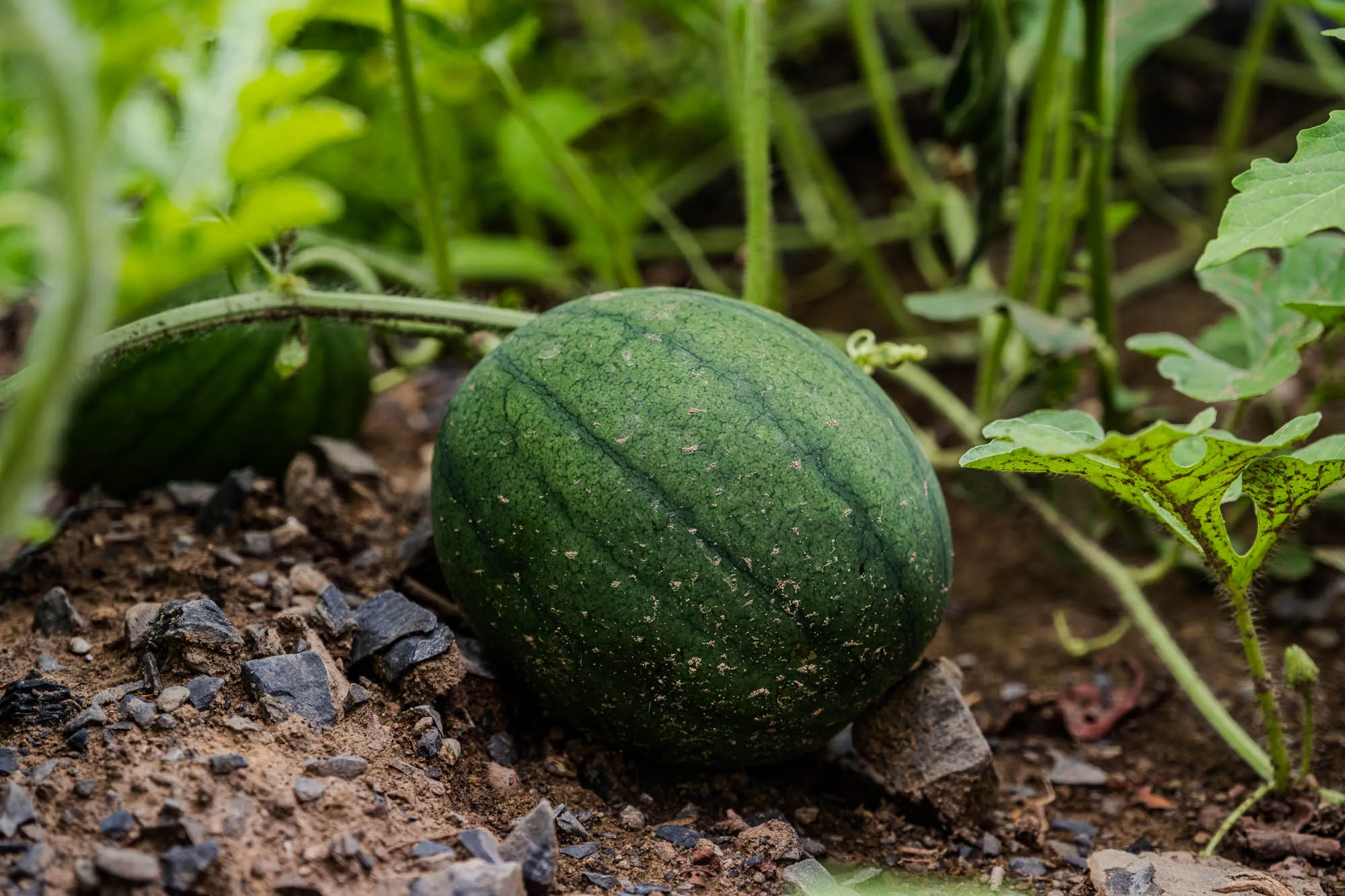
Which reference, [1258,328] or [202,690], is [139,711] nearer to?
[202,690]

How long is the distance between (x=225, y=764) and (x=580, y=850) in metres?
0.44

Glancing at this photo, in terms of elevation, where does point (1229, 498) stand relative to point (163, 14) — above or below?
below

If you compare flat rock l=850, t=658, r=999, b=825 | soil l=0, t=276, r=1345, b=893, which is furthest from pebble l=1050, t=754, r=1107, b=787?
flat rock l=850, t=658, r=999, b=825

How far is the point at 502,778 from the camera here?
5.13ft

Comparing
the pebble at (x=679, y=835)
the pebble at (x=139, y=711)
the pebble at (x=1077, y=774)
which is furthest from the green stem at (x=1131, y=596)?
the pebble at (x=139, y=711)

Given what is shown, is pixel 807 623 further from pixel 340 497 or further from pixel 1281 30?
pixel 1281 30

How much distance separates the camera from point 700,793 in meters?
1.69

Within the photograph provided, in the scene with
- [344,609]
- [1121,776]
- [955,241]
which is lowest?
[1121,776]

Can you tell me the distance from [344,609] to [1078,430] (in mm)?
1065

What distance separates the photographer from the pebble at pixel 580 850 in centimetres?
144

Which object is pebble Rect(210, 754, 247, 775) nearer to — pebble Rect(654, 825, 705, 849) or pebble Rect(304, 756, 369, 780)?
pebble Rect(304, 756, 369, 780)

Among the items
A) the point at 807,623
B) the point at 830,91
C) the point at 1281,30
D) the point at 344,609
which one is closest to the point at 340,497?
the point at 344,609

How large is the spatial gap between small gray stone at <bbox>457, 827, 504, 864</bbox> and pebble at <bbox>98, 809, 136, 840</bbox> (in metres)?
0.35

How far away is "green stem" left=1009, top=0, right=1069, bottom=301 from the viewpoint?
2.20 meters
